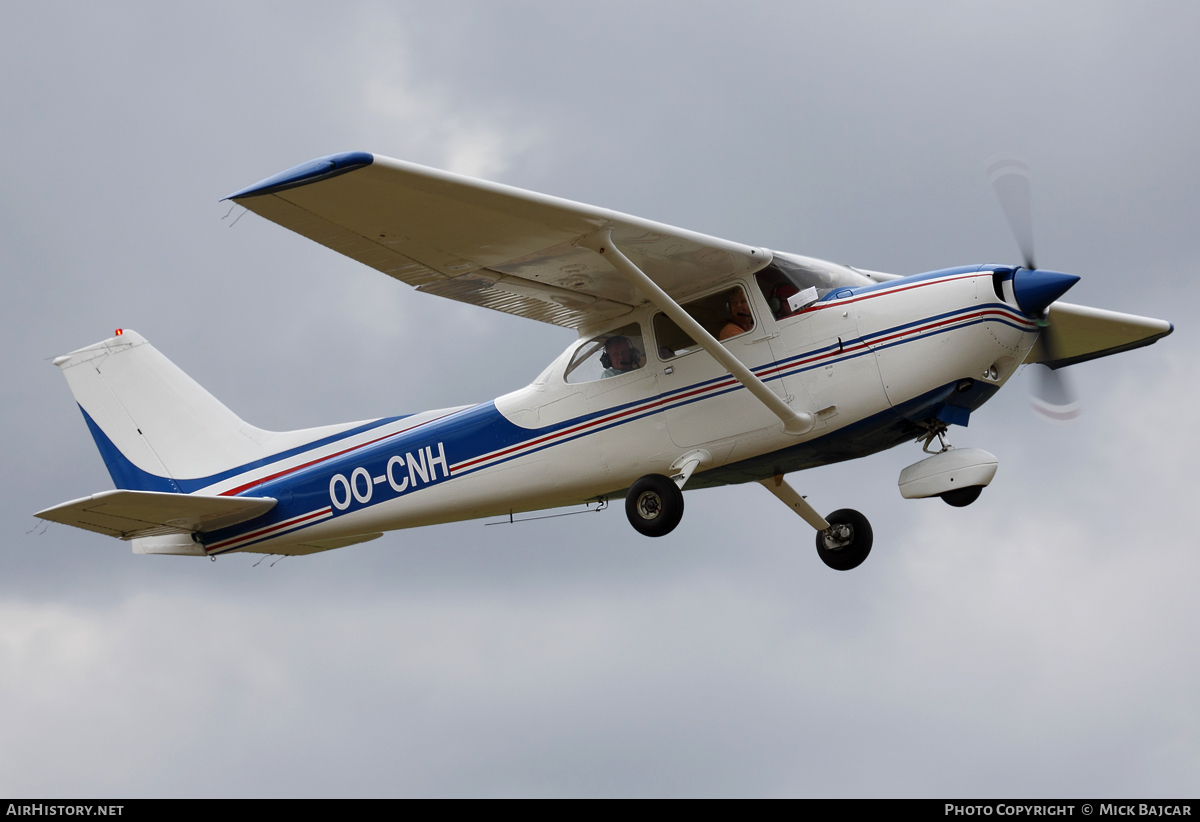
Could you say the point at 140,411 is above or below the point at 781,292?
above

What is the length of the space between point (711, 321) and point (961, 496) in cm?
282

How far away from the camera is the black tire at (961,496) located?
11.4 m

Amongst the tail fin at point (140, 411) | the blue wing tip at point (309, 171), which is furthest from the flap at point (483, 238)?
the tail fin at point (140, 411)

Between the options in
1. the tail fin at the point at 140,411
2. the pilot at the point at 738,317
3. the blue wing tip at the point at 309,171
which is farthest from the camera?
the tail fin at the point at 140,411

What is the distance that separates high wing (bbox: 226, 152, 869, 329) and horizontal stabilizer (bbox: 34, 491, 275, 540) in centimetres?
378

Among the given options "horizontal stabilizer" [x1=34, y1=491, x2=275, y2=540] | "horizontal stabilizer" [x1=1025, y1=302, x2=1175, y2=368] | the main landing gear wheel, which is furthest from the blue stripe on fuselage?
"horizontal stabilizer" [x1=1025, y1=302, x2=1175, y2=368]

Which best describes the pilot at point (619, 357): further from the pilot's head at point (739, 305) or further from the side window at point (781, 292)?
the side window at point (781, 292)

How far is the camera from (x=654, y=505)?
11.9 m

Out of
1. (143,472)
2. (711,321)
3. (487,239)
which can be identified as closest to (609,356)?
(711,321)

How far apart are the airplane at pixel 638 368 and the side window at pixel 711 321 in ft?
0.07

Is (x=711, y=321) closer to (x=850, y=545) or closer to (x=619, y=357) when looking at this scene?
(x=619, y=357)

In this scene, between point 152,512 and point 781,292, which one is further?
point 152,512

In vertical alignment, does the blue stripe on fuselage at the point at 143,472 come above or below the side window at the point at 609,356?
above
